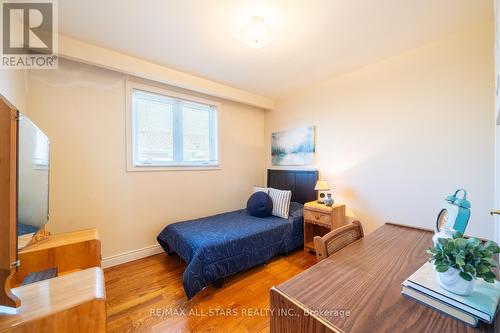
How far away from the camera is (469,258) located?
584 mm

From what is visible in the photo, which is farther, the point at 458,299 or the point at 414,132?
the point at 414,132

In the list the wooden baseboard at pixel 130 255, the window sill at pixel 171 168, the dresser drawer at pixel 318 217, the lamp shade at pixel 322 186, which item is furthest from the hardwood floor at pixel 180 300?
the window sill at pixel 171 168

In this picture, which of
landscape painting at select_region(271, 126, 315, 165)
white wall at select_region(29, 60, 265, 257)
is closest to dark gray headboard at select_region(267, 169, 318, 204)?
landscape painting at select_region(271, 126, 315, 165)

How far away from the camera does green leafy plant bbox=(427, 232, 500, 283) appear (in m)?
0.56

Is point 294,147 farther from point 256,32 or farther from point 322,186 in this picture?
point 256,32

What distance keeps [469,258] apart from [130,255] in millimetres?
2922

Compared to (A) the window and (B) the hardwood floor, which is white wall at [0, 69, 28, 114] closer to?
(A) the window

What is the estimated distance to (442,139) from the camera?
194 centimetres

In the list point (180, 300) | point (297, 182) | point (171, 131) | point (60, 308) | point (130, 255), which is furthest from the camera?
point (297, 182)

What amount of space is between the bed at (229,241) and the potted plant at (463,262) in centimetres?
164

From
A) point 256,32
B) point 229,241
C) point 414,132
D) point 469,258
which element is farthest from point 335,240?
point 414,132

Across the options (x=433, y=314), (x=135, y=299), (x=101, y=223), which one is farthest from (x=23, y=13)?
(x=433, y=314)

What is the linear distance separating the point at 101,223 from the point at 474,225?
3831 millimetres

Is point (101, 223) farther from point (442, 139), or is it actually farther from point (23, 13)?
point (442, 139)
